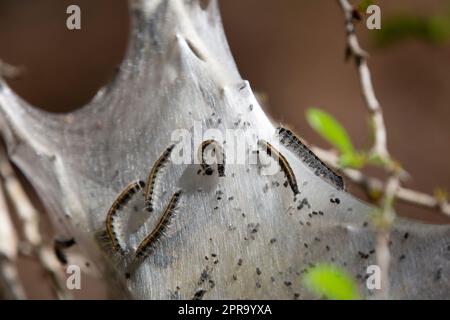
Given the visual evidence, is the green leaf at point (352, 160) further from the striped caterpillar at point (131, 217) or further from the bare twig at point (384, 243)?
the striped caterpillar at point (131, 217)

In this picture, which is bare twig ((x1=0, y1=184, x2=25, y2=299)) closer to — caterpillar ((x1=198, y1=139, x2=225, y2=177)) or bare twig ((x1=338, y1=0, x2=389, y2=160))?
caterpillar ((x1=198, y1=139, x2=225, y2=177))

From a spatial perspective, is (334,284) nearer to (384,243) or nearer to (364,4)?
(384,243)

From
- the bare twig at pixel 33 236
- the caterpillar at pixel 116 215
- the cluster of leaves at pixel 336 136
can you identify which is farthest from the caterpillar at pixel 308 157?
the bare twig at pixel 33 236

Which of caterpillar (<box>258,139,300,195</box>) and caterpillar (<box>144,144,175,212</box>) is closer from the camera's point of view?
caterpillar (<box>258,139,300,195</box>)

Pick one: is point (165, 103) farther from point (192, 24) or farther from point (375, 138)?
point (375, 138)

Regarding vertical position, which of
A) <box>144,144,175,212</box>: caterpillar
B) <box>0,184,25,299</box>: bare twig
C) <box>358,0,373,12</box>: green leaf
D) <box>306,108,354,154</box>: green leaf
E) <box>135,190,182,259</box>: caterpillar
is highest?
<box>358,0,373,12</box>: green leaf

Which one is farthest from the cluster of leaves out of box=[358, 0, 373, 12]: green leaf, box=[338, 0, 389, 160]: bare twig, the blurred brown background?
the blurred brown background

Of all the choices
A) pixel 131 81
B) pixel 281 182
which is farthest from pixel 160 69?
pixel 281 182
